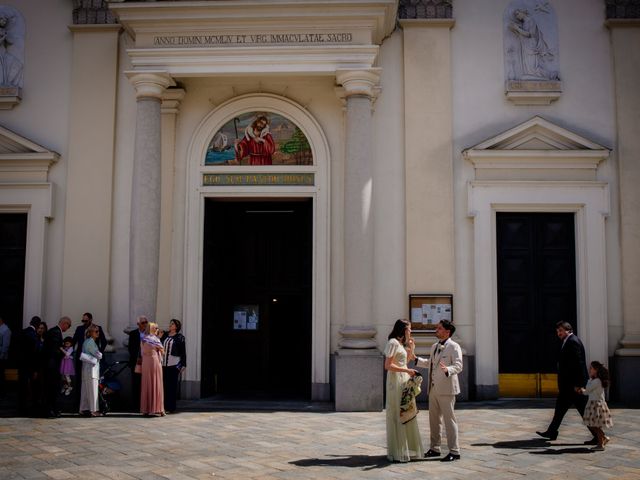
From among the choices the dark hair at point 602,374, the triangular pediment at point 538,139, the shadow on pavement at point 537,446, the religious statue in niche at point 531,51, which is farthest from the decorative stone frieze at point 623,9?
the shadow on pavement at point 537,446

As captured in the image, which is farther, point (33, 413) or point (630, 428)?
point (33, 413)

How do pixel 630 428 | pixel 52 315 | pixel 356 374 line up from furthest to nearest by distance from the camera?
pixel 52 315, pixel 356 374, pixel 630 428

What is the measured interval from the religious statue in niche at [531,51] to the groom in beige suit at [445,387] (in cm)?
747

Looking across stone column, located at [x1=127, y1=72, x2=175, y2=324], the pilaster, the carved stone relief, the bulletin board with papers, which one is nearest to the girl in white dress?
the bulletin board with papers

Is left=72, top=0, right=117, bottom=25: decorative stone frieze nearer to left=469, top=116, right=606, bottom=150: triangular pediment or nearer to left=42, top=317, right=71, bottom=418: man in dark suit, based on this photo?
left=42, top=317, right=71, bottom=418: man in dark suit

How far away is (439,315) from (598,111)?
5330 millimetres

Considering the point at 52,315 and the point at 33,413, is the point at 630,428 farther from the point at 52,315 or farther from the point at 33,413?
the point at 52,315

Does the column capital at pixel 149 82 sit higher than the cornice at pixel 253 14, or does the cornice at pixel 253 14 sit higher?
the cornice at pixel 253 14

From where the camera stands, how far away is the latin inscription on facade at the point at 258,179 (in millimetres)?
13961

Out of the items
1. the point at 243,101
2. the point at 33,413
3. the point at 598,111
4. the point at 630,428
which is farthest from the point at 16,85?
the point at 630,428

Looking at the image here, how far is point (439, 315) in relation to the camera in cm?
1366

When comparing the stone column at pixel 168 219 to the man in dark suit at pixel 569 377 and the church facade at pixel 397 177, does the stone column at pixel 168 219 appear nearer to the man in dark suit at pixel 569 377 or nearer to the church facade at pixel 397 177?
the church facade at pixel 397 177

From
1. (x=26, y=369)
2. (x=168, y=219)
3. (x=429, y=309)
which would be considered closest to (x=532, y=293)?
(x=429, y=309)

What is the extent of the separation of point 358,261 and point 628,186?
582cm
